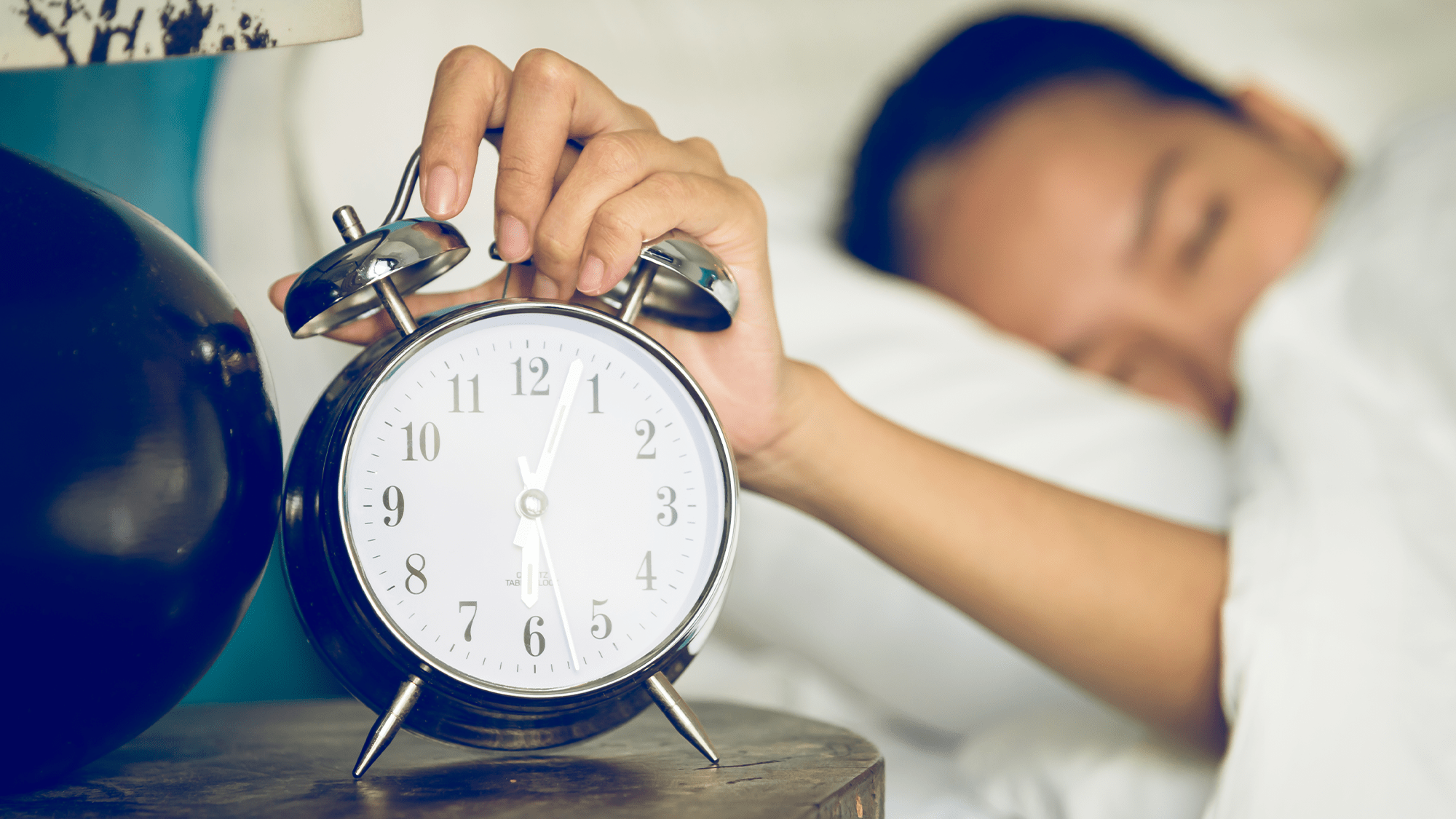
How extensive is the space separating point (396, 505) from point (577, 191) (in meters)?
0.18

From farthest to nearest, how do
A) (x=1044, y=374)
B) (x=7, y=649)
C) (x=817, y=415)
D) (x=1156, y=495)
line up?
1. (x=1044, y=374)
2. (x=1156, y=495)
3. (x=817, y=415)
4. (x=7, y=649)

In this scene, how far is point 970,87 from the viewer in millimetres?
1465

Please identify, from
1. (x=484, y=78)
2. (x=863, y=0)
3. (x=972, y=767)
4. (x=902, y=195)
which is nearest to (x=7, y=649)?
(x=484, y=78)

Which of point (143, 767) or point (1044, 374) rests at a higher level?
point (1044, 374)

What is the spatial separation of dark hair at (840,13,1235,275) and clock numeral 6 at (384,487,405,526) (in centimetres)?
105

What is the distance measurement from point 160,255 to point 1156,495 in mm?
847

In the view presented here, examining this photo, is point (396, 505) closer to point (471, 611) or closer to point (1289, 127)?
point (471, 611)

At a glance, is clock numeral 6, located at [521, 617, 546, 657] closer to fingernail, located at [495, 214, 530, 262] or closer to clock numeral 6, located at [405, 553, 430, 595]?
clock numeral 6, located at [405, 553, 430, 595]

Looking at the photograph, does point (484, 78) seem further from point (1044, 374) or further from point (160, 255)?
point (1044, 374)

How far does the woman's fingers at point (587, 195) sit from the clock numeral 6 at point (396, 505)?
140 mm

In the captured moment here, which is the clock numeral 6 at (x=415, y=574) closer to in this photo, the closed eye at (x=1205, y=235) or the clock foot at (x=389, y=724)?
the clock foot at (x=389, y=724)

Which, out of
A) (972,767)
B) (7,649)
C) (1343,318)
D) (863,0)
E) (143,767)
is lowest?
(972,767)

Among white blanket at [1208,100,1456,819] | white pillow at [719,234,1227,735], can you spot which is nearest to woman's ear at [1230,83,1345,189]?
white blanket at [1208,100,1456,819]

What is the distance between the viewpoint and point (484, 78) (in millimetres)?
519
